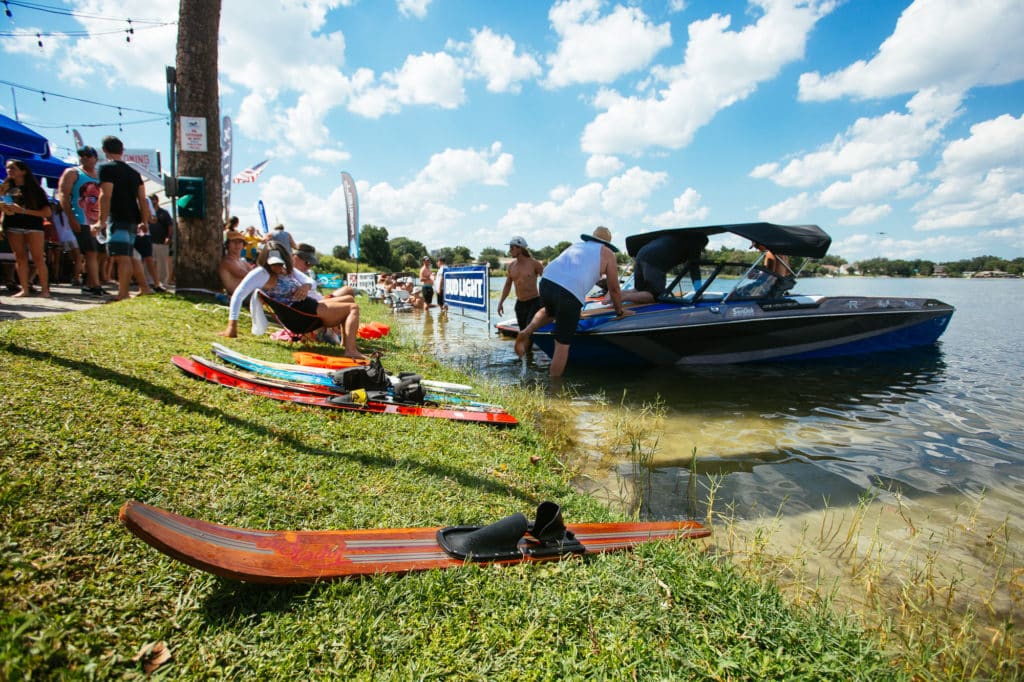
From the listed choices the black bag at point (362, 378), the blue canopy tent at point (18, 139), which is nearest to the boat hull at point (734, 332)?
the black bag at point (362, 378)

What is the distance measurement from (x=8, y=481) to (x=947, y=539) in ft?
16.0

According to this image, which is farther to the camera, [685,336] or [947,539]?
[685,336]

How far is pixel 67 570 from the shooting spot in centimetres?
164

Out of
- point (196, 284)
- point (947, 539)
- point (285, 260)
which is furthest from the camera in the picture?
point (196, 284)

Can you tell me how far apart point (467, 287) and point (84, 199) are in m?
8.17

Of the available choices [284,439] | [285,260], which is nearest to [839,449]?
[284,439]

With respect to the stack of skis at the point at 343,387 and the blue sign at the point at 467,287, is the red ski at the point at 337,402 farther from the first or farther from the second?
the blue sign at the point at 467,287

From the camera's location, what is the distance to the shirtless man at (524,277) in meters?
8.11

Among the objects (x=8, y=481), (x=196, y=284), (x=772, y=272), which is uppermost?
(x=772, y=272)

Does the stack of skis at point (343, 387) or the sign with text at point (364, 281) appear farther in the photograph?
Result: the sign with text at point (364, 281)

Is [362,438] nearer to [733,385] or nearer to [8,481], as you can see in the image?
[8,481]

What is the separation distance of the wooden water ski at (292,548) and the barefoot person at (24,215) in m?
7.19

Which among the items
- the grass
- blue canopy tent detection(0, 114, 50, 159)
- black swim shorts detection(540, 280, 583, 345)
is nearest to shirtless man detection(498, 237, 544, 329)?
black swim shorts detection(540, 280, 583, 345)

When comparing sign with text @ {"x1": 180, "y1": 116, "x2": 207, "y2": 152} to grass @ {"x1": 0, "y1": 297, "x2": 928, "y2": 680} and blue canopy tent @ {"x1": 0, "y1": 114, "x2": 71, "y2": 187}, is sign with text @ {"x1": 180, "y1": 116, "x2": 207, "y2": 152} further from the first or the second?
grass @ {"x1": 0, "y1": 297, "x2": 928, "y2": 680}
